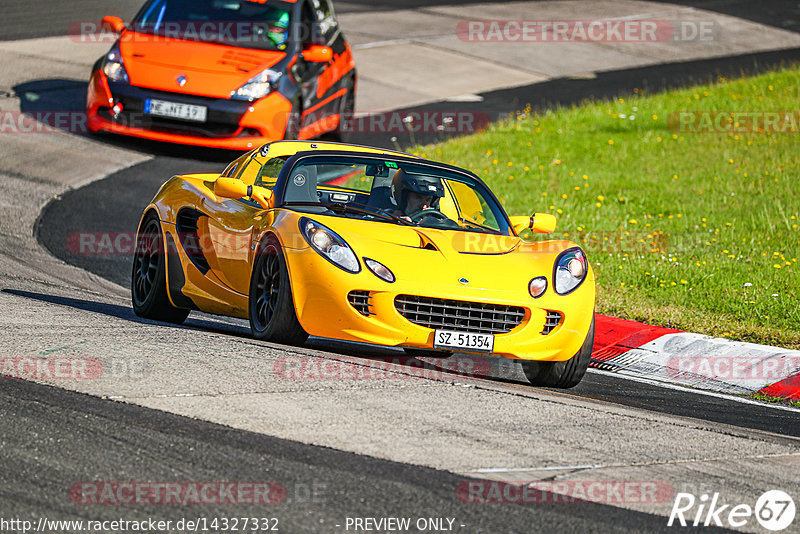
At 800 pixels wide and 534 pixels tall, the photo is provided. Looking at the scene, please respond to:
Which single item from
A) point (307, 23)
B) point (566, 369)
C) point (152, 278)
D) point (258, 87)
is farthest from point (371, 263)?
point (307, 23)

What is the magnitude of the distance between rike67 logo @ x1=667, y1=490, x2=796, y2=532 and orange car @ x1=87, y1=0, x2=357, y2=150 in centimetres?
1006

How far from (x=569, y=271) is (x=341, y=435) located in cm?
267

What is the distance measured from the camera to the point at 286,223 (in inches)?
303

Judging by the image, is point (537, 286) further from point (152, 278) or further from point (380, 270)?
point (152, 278)

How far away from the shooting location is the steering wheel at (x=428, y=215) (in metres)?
8.46

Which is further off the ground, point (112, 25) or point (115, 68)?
point (112, 25)

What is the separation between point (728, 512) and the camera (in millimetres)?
5125

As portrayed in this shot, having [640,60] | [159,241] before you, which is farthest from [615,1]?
[159,241]

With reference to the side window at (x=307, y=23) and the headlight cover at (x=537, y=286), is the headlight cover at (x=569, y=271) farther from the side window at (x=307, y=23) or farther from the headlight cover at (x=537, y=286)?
the side window at (x=307, y=23)

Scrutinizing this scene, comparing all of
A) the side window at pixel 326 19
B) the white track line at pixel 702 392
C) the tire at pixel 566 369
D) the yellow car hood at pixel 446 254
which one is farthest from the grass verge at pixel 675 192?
the yellow car hood at pixel 446 254

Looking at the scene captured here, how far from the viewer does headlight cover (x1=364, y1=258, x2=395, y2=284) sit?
24.2 feet

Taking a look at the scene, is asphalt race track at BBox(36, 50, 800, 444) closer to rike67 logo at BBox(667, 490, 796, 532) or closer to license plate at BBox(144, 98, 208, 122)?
license plate at BBox(144, 98, 208, 122)

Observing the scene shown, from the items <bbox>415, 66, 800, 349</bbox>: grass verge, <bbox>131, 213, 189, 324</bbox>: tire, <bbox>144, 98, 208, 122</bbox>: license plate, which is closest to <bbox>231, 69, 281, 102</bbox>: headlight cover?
<bbox>144, 98, 208, 122</bbox>: license plate

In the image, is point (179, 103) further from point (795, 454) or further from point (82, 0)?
point (82, 0)
